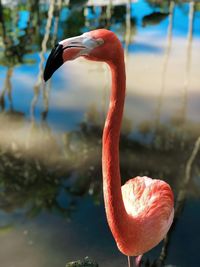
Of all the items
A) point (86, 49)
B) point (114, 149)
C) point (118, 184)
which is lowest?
point (118, 184)

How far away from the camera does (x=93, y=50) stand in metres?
1.29

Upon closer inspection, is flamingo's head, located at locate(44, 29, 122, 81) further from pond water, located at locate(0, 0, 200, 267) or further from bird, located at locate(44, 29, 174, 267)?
pond water, located at locate(0, 0, 200, 267)

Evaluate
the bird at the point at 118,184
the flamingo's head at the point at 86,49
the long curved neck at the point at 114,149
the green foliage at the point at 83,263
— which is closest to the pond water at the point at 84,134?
the green foliage at the point at 83,263

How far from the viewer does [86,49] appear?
4.15 feet

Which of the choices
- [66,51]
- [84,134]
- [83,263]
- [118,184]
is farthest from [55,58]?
[84,134]

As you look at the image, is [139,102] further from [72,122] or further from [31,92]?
[31,92]

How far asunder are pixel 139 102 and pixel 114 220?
2.31 m

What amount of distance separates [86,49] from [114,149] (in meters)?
0.40

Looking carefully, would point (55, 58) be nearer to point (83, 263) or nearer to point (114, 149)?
point (114, 149)

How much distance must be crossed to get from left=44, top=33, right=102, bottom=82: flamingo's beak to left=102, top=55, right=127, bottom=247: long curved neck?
0.46 ft

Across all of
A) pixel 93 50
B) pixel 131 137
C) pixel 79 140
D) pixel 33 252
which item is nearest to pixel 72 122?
pixel 79 140

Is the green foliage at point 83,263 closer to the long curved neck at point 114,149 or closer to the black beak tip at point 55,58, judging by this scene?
the long curved neck at point 114,149

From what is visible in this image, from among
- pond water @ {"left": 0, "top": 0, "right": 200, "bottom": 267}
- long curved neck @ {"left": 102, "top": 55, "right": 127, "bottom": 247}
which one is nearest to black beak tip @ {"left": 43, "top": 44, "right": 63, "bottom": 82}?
long curved neck @ {"left": 102, "top": 55, "right": 127, "bottom": 247}

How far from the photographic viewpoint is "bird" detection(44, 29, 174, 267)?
4.10 ft
